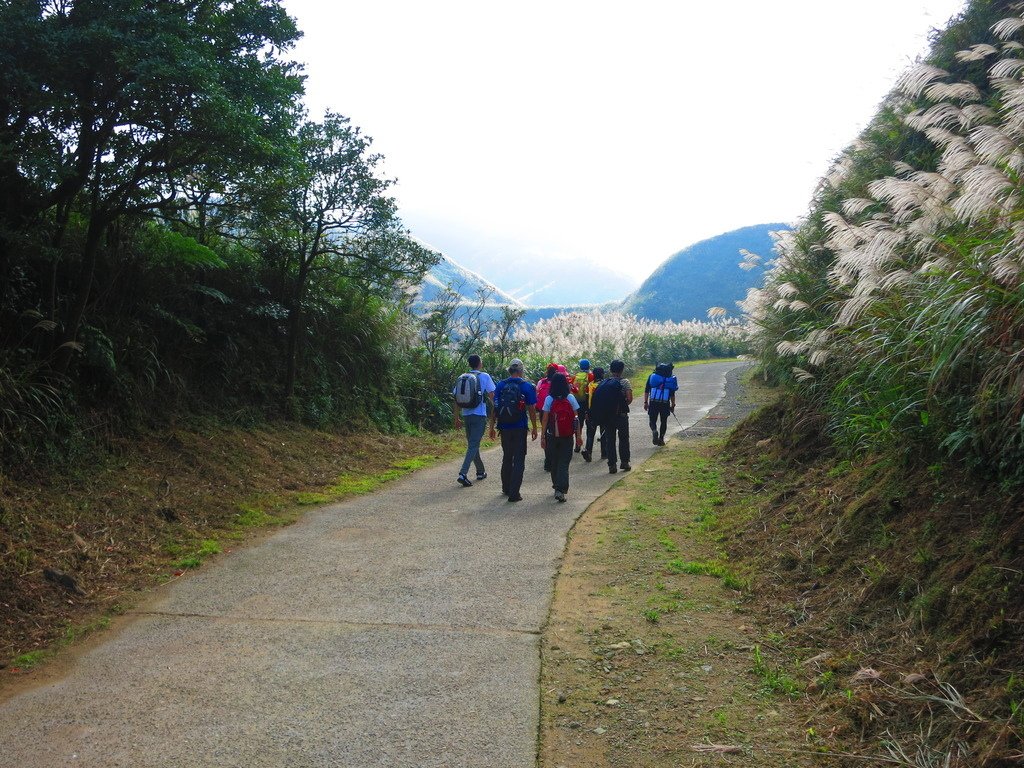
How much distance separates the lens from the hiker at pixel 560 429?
9.32 m

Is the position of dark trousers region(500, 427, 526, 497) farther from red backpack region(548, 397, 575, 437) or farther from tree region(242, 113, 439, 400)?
tree region(242, 113, 439, 400)

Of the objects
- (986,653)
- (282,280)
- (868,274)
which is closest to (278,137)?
(282,280)

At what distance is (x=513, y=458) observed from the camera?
31.2ft

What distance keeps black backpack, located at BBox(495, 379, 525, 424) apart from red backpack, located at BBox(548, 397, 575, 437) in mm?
422

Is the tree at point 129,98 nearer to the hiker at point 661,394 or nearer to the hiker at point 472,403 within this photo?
the hiker at point 472,403

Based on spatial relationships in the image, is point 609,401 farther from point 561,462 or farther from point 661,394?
point 661,394

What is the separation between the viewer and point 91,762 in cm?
347

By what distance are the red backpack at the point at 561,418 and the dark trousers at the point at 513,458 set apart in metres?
0.40

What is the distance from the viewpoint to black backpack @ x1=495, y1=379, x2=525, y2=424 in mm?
9516

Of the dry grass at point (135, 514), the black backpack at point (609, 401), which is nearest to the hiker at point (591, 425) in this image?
the black backpack at point (609, 401)

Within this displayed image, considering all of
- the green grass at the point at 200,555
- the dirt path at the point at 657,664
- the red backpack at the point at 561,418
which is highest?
the red backpack at the point at 561,418

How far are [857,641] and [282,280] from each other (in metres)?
11.0

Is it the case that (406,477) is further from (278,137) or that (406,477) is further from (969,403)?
(969,403)

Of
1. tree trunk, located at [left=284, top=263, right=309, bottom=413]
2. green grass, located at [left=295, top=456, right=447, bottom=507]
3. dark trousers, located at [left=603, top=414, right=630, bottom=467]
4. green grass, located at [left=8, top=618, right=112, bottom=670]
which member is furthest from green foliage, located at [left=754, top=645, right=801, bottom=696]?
tree trunk, located at [left=284, top=263, right=309, bottom=413]
